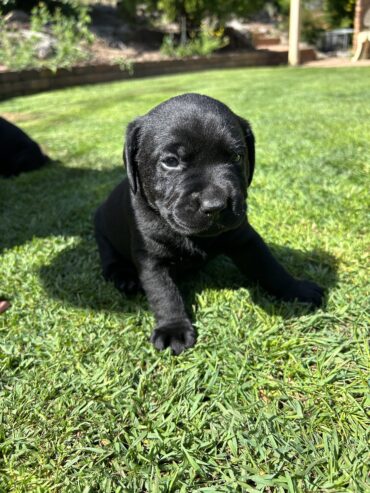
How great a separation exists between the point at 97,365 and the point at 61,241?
5.40ft

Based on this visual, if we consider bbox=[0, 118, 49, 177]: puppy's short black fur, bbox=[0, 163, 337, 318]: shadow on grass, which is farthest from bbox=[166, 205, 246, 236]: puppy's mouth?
bbox=[0, 118, 49, 177]: puppy's short black fur

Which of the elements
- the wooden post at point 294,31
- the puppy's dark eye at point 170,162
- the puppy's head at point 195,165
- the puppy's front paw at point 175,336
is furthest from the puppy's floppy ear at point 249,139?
the wooden post at point 294,31

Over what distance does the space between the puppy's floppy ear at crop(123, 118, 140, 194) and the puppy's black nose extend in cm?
59

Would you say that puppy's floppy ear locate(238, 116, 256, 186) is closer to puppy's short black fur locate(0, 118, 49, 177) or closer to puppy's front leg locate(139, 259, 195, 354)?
puppy's front leg locate(139, 259, 195, 354)

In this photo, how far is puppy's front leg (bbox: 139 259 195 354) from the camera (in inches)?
87.4

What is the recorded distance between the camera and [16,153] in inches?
216

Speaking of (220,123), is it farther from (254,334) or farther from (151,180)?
(254,334)

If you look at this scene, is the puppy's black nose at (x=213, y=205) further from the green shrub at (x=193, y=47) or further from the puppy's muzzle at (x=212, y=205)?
the green shrub at (x=193, y=47)

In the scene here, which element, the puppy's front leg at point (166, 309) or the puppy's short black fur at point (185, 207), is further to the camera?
the puppy's front leg at point (166, 309)

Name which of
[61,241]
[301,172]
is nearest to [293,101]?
[301,172]

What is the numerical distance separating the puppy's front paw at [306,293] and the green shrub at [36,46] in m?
11.8

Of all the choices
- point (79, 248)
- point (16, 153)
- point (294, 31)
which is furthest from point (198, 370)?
point (294, 31)

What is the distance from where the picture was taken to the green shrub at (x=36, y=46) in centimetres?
1191

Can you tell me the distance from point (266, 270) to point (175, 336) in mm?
654
